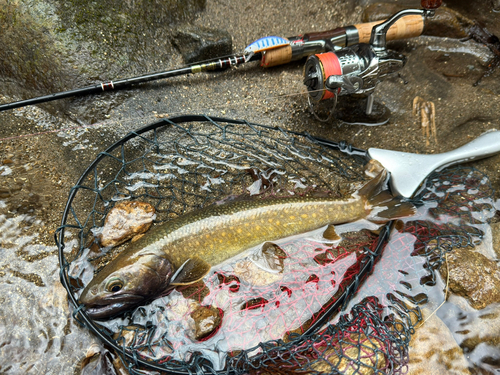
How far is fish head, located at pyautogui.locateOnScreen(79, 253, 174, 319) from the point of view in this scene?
8.19 feet

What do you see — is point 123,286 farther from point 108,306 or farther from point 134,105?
point 134,105

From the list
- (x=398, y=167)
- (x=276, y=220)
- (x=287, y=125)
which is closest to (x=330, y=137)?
(x=287, y=125)

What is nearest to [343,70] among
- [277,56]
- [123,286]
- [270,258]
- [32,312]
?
[277,56]

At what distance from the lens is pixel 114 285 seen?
8.29ft

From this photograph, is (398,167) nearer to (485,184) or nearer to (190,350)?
(485,184)

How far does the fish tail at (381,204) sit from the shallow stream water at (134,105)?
2.18 ft

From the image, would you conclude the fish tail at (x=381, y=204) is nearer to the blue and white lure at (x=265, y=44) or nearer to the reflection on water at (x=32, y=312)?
the blue and white lure at (x=265, y=44)

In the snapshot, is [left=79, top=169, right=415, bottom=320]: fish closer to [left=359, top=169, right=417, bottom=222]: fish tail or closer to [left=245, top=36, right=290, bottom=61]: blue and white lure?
[left=359, top=169, right=417, bottom=222]: fish tail

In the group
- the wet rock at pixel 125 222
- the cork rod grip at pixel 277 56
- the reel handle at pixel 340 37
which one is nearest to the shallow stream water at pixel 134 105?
the cork rod grip at pixel 277 56

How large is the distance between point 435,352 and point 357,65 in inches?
103

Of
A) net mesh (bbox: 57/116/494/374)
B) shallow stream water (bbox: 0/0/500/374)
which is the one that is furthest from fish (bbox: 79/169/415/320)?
shallow stream water (bbox: 0/0/500/374)

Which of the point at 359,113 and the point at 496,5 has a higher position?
the point at 496,5

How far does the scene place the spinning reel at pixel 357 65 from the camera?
3.11 m

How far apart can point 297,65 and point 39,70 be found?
288 centimetres
